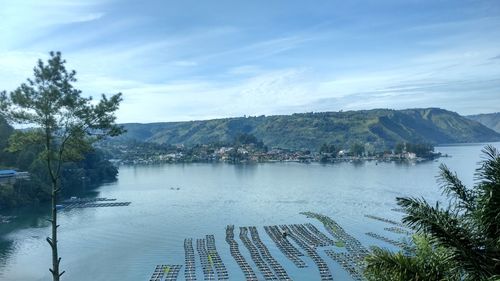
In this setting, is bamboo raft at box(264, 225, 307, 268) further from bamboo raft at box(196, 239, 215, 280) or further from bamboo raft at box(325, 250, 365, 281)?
bamboo raft at box(196, 239, 215, 280)

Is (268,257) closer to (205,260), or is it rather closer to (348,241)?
(205,260)

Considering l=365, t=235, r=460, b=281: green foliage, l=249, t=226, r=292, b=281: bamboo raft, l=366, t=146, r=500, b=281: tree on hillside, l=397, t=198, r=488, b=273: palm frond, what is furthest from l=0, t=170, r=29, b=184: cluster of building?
l=397, t=198, r=488, b=273: palm frond

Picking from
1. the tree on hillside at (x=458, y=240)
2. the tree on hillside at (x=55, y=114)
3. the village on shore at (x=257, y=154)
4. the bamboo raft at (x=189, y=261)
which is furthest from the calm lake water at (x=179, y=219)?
the village on shore at (x=257, y=154)

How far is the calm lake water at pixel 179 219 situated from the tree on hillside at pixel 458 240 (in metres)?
22.8

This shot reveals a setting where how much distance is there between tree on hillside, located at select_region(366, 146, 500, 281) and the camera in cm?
463

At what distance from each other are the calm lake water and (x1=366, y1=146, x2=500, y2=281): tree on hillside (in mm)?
22815

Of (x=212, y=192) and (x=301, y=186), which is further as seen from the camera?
(x=301, y=186)

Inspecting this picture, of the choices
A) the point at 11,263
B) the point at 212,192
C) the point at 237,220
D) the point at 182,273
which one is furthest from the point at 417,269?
the point at 212,192

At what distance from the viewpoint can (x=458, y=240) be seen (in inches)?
183

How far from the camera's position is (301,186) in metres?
76.9

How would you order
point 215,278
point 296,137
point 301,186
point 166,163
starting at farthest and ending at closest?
point 296,137 → point 166,163 → point 301,186 → point 215,278

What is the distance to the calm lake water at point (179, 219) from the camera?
31.5 meters

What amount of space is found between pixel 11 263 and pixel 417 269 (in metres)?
34.3

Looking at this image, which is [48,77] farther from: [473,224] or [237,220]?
[237,220]
